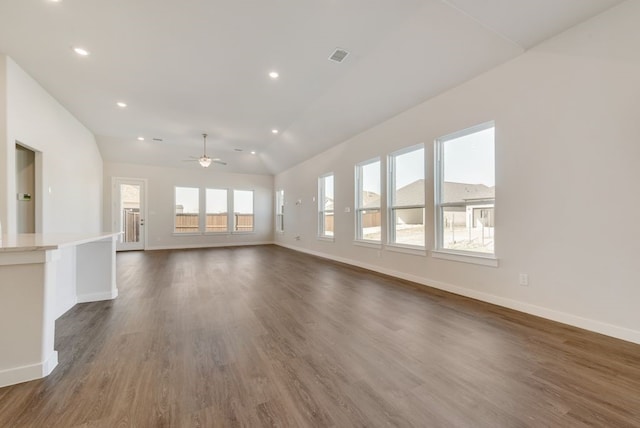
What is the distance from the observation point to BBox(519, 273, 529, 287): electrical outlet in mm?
2930

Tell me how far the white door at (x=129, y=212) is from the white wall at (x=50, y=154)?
0.94m

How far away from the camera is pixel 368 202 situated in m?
5.67

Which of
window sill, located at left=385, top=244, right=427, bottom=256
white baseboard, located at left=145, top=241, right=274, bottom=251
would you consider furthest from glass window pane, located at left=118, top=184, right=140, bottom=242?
window sill, located at left=385, top=244, right=427, bottom=256

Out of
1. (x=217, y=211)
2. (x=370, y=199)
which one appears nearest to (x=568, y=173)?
(x=370, y=199)

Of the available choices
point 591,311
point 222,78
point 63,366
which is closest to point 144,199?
point 222,78

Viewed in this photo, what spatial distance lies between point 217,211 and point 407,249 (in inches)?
304

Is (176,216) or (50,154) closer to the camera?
(50,154)

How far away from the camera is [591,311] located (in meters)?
2.48

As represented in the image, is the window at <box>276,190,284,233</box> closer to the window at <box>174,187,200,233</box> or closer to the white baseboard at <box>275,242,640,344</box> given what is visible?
the window at <box>174,187,200,233</box>

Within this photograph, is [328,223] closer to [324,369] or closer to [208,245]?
[208,245]

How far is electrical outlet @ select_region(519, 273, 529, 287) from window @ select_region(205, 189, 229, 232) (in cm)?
921

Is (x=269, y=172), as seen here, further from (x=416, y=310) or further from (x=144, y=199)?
(x=416, y=310)

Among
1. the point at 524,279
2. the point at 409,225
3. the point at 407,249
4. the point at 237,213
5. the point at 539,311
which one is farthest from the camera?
the point at 237,213

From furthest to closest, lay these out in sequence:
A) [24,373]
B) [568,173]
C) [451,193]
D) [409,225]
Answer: [409,225] → [451,193] → [568,173] → [24,373]
